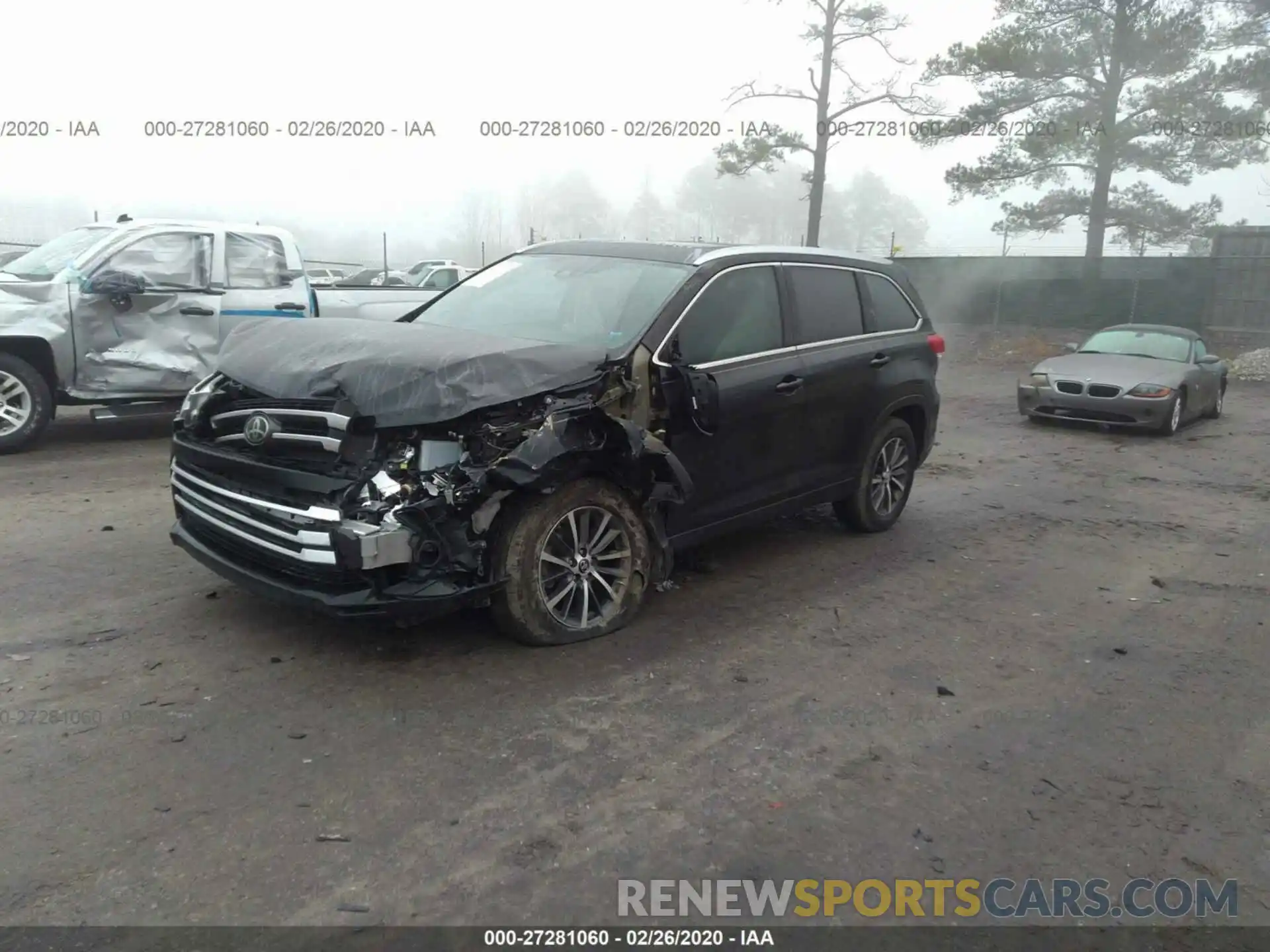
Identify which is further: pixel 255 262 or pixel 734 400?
pixel 255 262

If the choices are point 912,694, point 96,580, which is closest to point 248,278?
point 96,580

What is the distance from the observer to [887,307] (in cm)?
673

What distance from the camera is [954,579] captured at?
5984mm

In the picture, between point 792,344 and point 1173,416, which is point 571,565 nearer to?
point 792,344

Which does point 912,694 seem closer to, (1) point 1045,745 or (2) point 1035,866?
(1) point 1045,745

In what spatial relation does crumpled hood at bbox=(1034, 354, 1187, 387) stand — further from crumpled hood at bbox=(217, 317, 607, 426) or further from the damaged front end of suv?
crumpled hood at bbox=(217, 317, 607, 426)

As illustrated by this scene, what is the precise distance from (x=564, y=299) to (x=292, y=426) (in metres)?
1.76

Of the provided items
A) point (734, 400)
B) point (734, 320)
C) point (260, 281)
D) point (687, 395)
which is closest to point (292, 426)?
point (687, 395)

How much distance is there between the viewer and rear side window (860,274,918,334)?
6.57 metres

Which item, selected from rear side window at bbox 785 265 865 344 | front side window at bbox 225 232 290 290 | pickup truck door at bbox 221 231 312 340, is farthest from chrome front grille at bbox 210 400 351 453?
front side window at bbox 225 232 290 290

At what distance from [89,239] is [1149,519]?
9.58 metres

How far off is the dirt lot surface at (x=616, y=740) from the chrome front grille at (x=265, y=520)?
1.73 ft

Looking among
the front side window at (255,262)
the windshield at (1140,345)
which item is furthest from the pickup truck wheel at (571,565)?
the windshield at (1140,345)

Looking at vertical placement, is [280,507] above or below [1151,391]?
Answer: above
